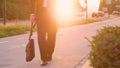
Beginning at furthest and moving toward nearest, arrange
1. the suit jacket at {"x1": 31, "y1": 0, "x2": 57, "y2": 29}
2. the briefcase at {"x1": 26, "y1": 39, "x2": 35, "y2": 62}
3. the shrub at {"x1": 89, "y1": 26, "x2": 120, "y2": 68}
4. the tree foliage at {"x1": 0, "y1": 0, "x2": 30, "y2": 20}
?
the tree foliage at {"x1": 0, "y1": 0, "x2": 30, "y2": 20}, the suit jacket at {"x1": 31, "y1": 0, "x2": 57, "y2": 29}, the briefcase at {"x1": 26, "y1": 39, "x2": 35, "y2": 62}, the shrub at {"x1": 89, "y1": 26, "x2": 120, "y2": 68}

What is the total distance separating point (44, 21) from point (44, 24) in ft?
0.22

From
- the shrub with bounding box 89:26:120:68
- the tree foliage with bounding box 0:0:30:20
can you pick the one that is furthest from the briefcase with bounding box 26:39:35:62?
the tree foliage with bounding box 0:0:30:20

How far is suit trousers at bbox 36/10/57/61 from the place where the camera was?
31.3 ft

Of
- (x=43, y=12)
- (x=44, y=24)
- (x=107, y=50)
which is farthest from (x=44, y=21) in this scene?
(x=107, y=50)

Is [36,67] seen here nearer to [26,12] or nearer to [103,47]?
[103,47]

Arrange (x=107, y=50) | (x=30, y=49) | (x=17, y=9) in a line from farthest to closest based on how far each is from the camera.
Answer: (x=17, y=9) < (x=30, y=49) < (x=107, y=50)

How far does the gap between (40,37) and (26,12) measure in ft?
162

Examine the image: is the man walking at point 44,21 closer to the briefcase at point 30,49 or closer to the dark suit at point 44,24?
the dark suit at point 44,24

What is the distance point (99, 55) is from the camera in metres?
6.70

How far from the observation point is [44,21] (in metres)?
9.55

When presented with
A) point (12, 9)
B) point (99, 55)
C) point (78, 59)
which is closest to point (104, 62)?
point (99, 55)

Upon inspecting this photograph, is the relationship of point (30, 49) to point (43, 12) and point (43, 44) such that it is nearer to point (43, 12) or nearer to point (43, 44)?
point (43, 44)

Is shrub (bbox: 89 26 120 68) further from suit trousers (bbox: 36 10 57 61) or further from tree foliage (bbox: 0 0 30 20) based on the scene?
tree foliage (bbox: 0 0 30 20)

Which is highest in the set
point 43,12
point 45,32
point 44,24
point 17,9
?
point 43,12
